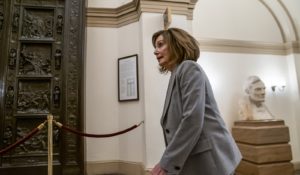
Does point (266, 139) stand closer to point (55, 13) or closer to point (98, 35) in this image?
point (98, 35)

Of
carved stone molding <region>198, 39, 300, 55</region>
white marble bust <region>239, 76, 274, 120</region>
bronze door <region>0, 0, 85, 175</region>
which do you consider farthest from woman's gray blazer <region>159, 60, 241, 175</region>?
Answer: carved stone molding <region>198, 39, 300, 55</region>

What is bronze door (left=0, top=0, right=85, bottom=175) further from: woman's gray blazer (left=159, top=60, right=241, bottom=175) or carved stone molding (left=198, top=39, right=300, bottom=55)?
carved stone molding (left=198, top=39, right=300, bottom=55)

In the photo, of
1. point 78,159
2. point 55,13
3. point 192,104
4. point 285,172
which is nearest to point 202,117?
point 192,104

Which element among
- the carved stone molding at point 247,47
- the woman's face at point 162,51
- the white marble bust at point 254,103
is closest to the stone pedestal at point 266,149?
the white marble bust at point 254,103

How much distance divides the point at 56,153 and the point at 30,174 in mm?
467

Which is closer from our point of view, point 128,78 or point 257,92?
point 128,78

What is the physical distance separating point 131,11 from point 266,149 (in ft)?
12.1

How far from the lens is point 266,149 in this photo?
14.4ft

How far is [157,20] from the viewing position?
169 inches

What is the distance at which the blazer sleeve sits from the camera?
3.65 ft

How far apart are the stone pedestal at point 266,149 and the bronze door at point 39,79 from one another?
3.12 m

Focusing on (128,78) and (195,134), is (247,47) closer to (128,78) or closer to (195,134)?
(128,78)

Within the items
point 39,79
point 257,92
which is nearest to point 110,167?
point 39,79

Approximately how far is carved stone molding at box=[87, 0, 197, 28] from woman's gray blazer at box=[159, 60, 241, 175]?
3342 mm
